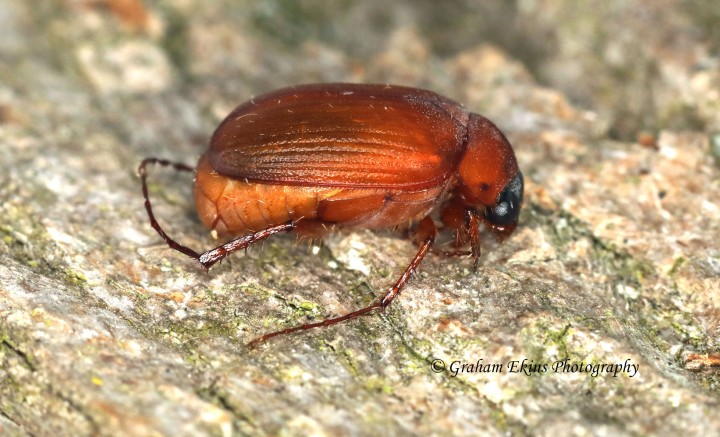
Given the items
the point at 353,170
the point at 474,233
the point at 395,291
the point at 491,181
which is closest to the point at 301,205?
the point at 353,170

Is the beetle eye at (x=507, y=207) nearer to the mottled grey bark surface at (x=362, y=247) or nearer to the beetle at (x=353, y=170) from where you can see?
the beetle at (x=353, y=170)

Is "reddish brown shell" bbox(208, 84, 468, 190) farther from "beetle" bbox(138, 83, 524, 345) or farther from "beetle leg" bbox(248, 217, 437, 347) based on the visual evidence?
"beetle leg" bbox(248, 217, 437, 347)

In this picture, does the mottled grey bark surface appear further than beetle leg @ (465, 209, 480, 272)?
No

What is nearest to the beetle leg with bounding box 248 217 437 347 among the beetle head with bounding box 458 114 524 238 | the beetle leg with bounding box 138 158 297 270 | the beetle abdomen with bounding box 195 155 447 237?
the beetle abdomen with bounding box 195 155 447 237

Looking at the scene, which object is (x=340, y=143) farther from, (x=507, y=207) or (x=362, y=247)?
(x=507, y=207)

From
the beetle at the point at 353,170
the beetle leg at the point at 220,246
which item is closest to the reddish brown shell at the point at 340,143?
the beetle at the point at 353,170

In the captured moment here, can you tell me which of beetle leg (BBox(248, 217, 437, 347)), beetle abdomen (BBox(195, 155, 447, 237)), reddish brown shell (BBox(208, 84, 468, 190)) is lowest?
beetle leg (BBox(248, 217, 437, 347))
